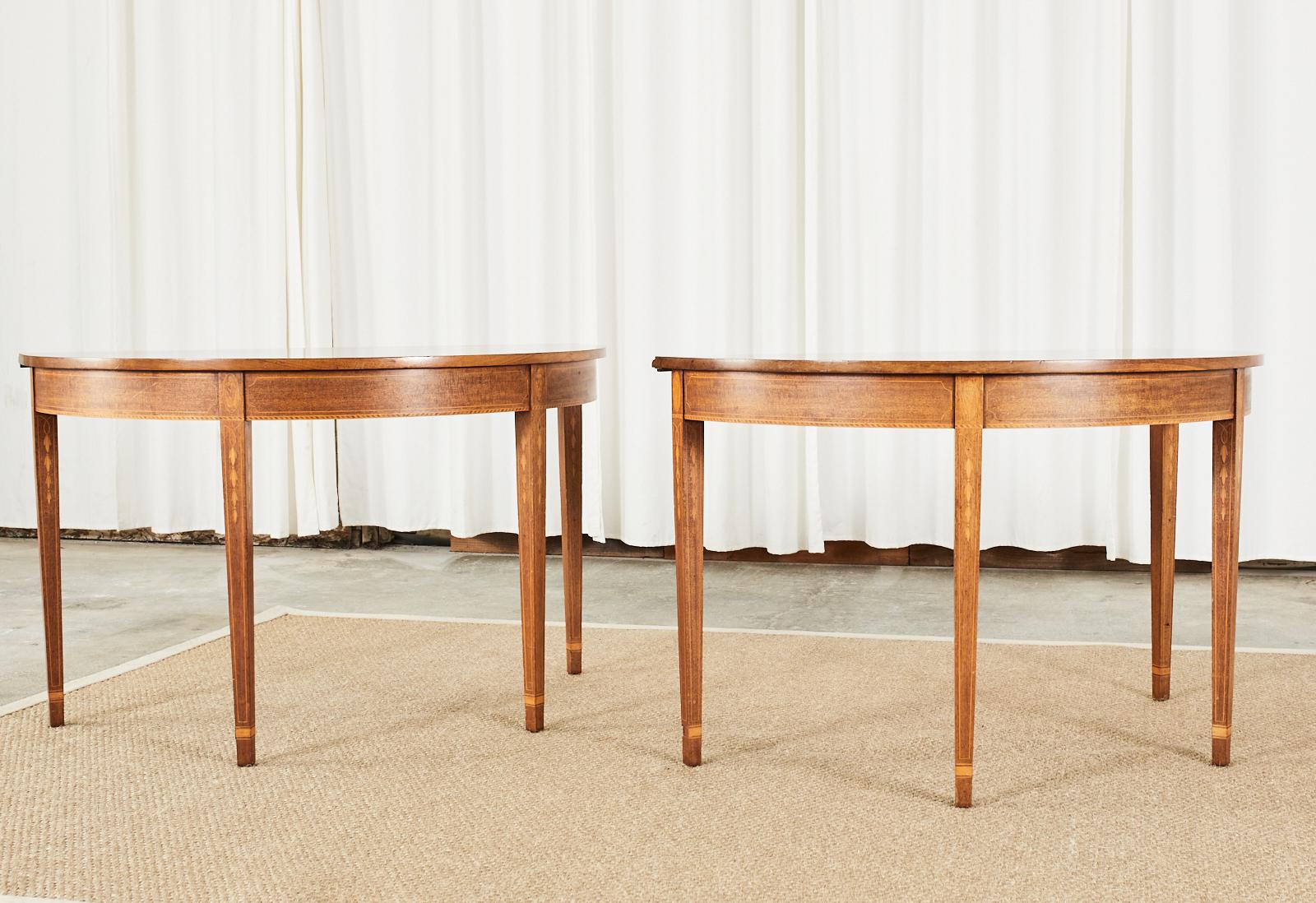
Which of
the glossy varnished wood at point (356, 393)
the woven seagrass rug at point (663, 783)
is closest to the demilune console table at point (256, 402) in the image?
the glossy varnished wood at point (356, 393)

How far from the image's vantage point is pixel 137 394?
2158mm

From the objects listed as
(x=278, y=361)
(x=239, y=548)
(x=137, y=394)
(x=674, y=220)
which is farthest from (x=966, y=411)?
(x=674, y=220)

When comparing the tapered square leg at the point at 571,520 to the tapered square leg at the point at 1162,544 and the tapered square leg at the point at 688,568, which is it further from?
the tapered square leg at the point at 1162,544

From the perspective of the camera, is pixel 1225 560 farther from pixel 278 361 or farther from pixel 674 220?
pixel 674 220

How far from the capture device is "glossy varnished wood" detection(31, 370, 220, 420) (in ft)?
6.93

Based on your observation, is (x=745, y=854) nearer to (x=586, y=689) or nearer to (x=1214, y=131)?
(x=586, y=689)

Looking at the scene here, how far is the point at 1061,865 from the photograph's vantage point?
1743 millimetres

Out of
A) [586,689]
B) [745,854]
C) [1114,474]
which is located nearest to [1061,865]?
[745,854]

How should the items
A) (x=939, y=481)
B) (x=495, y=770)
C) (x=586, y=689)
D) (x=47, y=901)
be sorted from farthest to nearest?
(x=939, y=481) < (x=586, y=689) < (x=495, y=770) < (x=47, y=901)

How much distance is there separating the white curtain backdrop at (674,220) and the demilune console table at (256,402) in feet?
5.43

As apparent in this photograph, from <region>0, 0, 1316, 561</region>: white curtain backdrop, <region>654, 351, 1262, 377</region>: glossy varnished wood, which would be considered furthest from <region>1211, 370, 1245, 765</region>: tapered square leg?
<region>0, 0, 1316, 561</region>: white curtain backdrop

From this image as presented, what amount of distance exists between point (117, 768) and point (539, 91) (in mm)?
2598

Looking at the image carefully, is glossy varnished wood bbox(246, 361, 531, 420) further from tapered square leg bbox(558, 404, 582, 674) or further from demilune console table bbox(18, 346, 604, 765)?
tapered square leg bbox(558, 404, 582, 674)

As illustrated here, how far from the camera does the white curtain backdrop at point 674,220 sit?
3586 millimetres
